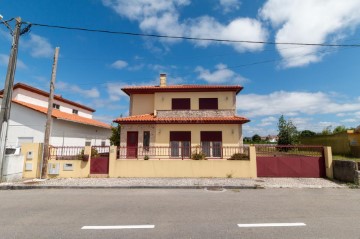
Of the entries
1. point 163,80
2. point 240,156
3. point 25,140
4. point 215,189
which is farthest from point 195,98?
point 25,140

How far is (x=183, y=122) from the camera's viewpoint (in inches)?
628

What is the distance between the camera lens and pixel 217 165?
1188cm

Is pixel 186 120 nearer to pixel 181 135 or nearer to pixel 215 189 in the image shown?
pixel 181 135

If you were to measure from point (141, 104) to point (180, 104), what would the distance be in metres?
3.64

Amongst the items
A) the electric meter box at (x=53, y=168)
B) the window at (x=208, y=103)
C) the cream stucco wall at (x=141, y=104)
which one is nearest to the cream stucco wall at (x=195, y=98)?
the window at (x=208, y=103)

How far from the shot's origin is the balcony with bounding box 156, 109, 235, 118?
1727 cm

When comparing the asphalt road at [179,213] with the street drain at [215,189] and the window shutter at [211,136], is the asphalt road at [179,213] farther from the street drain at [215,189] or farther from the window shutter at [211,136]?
the window shutter at [211,136]

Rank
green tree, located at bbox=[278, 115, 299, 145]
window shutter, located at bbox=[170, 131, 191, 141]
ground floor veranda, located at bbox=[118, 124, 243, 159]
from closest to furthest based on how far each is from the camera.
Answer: ground floor veranda, located at bbox=[118, 124, 243, 159]
window shutter, located at bbox=[170, 131, 191, 141]
green tree, located at bbox=[278, 115, 299, 145]

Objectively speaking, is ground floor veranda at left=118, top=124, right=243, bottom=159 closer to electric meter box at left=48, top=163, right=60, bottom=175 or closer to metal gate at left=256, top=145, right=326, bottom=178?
metal gate at left=256, top=145, right=326, bottom=178

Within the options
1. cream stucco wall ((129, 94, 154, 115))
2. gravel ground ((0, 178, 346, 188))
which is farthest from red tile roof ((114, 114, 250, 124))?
gravel ground ((0, 178, 346, 188))

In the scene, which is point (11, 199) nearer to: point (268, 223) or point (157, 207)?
point (157, 207)

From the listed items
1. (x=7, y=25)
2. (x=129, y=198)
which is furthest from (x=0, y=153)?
(x=129, y=198)

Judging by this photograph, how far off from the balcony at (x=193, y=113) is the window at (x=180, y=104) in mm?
386

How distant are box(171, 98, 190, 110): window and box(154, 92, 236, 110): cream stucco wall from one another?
0.25 m
